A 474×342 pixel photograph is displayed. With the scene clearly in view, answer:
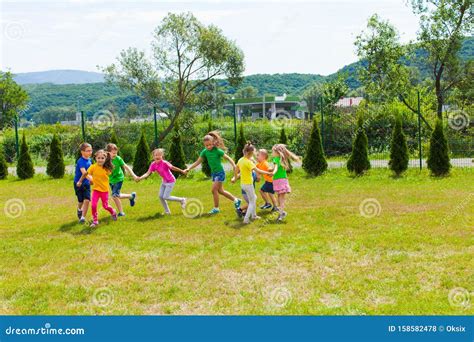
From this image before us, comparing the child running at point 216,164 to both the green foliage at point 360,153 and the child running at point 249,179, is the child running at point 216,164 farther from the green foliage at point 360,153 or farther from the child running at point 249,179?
the green foliage at point 360,153

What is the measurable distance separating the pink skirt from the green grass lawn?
552 millimetres

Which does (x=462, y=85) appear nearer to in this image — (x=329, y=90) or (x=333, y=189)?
(x=329, y=90)

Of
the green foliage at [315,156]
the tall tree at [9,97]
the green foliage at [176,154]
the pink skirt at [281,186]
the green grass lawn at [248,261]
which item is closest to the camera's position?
the green grass lawn at [248,261]

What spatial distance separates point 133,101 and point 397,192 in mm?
37333

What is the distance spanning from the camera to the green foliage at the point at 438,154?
16297mm

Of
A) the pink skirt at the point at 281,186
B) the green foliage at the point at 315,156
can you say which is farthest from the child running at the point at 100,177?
the green foliage at the point at 315,156

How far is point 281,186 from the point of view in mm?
10070

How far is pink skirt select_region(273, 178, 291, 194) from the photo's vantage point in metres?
10.0

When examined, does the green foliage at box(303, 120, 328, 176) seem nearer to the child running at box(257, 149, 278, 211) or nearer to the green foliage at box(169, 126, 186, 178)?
the green foliage at box(169, 126, 186, 178)

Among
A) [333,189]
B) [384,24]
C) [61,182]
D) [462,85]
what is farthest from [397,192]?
[462,85]

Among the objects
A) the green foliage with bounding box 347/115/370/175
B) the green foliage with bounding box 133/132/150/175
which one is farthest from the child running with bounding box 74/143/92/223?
the green foliage with bounding box 347/115/370/175

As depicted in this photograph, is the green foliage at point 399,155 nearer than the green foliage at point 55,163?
Yes

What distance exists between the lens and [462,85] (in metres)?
33.7

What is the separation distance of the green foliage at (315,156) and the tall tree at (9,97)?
4952cm
